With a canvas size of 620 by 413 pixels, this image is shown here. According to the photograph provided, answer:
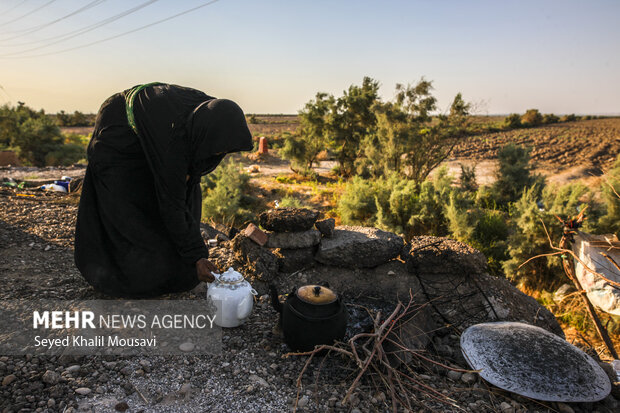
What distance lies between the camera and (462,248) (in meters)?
3.28

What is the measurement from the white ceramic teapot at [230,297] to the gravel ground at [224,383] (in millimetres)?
129

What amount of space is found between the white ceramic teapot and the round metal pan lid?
1443 mm

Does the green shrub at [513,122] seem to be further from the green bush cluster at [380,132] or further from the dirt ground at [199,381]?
the dirt ground at [199,381]

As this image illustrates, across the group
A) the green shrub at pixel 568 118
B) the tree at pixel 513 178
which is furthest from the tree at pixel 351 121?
the green shrub at pixel 568 118

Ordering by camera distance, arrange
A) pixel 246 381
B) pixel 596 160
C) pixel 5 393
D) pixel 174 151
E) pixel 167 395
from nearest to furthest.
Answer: pixel 5 393 → pixel 167 395 → pixel 246 381 → pixel 174 151 → pixel 596 160

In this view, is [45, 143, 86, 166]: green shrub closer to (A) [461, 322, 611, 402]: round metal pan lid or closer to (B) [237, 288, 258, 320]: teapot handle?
(B) [237, 288, 258, 320]: teapot handle

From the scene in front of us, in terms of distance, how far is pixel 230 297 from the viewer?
237cm

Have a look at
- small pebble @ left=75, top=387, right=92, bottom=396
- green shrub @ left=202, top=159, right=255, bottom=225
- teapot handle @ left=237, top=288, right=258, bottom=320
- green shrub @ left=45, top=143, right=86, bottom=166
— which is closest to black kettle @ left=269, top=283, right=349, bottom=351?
teapot handle @ left=237, top=288, right=258, bottom=320

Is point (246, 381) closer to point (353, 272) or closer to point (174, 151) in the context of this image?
point (174, 151)

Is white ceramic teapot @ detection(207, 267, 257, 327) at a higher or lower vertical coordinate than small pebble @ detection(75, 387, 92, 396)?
higher

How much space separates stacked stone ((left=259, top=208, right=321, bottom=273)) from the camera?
3.42 meters

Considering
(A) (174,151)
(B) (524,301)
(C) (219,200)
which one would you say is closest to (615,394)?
(B) (524,301)

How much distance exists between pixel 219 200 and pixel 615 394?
22.2ft

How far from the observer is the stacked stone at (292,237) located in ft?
11.2
